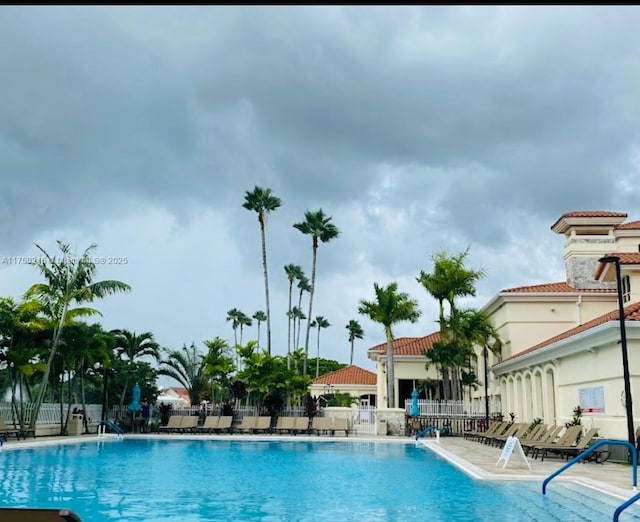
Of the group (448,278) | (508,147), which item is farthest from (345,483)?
(448,278)

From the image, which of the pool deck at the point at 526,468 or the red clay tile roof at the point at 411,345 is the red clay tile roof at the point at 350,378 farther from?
the pool deck at the point at 526,468

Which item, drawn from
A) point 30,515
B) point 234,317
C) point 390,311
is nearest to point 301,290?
point 234,317

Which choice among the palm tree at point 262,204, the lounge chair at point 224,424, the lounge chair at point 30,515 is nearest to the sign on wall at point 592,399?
the lounge chair at point 224,424

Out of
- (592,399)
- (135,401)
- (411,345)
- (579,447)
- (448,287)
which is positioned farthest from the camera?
(411,345)

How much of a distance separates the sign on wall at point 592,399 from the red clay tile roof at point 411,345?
1924 cm

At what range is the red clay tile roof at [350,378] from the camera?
55.1 metres

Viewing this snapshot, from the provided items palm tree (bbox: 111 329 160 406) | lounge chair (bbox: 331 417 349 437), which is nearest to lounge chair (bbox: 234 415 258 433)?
lounge chair (bbox: 331 417 349 437)

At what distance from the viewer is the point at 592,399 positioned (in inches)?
742

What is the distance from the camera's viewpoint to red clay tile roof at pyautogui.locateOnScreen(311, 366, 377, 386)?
5512 centimetres

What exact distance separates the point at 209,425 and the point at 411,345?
1515 cm

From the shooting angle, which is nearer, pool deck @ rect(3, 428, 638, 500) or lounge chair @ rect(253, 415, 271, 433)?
pool deck @ rect(3, 428, 638, 500)

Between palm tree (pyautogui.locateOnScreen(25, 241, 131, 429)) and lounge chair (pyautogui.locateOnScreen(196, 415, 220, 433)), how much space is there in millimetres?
8099

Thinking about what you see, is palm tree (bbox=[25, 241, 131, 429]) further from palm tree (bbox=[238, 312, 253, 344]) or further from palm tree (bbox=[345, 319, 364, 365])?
palm tree (bbox=[345, 319, 364, 365])

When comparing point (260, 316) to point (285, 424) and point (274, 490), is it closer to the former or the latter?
point (285, 424)
